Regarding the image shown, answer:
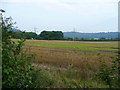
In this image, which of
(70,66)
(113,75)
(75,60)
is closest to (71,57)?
(75,60)

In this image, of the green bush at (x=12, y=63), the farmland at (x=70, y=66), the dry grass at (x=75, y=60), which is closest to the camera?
the green bush at (x=12, y=63)

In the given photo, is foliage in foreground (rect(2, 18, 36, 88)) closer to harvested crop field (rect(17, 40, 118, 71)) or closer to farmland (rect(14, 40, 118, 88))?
farmland (rect(14, 40, 118, 88))

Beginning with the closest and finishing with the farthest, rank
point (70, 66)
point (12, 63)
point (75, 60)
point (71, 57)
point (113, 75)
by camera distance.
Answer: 1. point (12, 63)
2. point (113, 75)
3. point (70, 66)
4. point (75, 60)
5. point (71, 57)

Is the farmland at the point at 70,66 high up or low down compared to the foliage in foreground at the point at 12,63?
down

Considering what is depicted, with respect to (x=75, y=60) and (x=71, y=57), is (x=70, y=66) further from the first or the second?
(x=71, y=57)

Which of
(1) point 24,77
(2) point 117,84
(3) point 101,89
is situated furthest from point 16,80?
(2) point 117,84

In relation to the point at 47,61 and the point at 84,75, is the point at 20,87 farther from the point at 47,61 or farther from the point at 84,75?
the point at 47,61

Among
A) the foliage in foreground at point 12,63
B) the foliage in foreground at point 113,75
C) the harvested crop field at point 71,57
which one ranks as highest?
the foliage in foreground at point 12,63

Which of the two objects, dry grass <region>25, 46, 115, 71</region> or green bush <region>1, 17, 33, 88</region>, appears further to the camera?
dry grass <region>25, 46, 115, 71</region>

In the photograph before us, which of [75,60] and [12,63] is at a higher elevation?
[12,63]

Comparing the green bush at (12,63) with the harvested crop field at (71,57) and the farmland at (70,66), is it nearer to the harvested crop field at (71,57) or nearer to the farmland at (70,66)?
the farmland at (70,66)

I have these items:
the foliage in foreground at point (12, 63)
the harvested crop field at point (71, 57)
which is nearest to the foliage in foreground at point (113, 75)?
the harvested crop field at point (71, 57)

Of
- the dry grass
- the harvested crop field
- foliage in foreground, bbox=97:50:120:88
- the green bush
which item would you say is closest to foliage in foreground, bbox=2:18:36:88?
the green bush

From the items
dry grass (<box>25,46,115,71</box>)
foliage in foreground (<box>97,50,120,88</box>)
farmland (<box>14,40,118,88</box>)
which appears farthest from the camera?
dry grass (<box>25,46,115,71</box>)
